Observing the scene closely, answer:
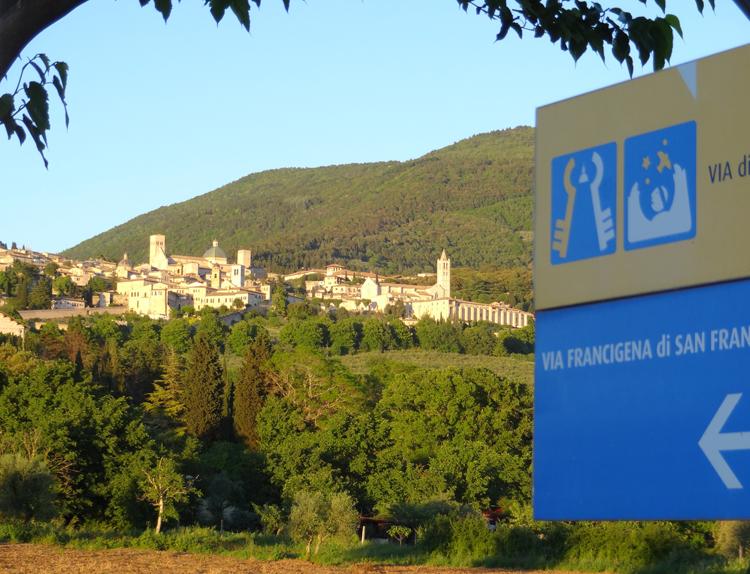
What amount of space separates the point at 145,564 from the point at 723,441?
2573 cm

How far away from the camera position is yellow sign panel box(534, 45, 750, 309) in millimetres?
3039

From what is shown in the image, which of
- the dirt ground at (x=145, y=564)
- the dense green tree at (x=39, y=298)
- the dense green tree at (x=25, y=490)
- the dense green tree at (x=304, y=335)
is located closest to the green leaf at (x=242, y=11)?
the dirt ground at (x=145, y=564)

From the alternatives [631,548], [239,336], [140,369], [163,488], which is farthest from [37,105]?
[239,336]

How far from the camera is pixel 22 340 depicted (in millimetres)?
95500

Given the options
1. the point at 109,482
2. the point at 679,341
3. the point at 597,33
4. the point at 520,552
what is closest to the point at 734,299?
the point at 679,341

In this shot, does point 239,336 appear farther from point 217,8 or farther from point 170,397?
point 217,8

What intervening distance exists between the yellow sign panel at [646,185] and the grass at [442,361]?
8985 cm

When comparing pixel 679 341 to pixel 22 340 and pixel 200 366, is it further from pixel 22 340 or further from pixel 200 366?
pixel 22 340

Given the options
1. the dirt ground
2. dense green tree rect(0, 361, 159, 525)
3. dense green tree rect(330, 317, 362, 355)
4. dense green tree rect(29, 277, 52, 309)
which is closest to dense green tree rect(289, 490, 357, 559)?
the dirt ground

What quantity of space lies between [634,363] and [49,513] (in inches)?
1312

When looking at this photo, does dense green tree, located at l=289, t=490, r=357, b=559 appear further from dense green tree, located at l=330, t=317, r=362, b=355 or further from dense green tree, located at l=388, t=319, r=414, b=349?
dense green tree, located at l=388, t=319, r=414, b=349

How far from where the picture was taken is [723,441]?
3021 mm

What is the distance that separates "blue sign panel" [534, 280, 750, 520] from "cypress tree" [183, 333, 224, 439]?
2095 inches

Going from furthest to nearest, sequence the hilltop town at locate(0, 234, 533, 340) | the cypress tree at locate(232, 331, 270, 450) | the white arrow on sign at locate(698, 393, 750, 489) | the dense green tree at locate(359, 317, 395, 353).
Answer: the hilltop town at locate(0, 234, 533, 340), the dense green tree at locate(359, 317, 395, 353), the cypress tree at locate(232, 331, 270, 450), the white arrow on sign at locate(698, 393, 750, 489)
